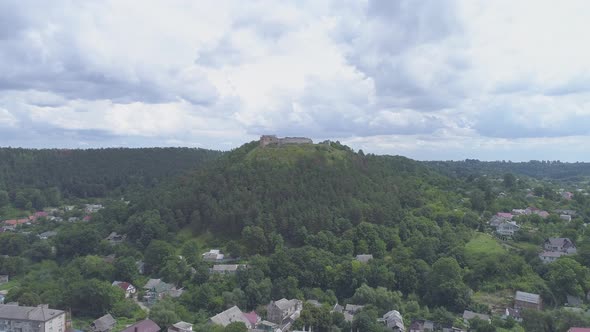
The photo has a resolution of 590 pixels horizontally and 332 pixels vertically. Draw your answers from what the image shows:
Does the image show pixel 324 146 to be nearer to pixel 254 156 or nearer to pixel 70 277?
pixel 254 156

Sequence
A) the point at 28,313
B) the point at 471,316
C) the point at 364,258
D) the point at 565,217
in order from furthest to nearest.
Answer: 1. the point at 565,217
2. the point at 364,258
3. the point at 471,316
4. the point at 28,313

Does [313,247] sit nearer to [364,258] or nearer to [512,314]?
[364,258]

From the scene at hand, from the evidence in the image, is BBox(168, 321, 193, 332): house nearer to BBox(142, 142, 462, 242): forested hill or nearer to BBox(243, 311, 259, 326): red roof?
BBox(243, 311, 259, 326): red roof

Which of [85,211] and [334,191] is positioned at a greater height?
[334,191]

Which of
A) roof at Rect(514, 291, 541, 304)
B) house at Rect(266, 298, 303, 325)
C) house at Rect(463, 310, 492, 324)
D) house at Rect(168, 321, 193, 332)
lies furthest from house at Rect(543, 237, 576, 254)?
house at Rect(168, 321, 193, 332)

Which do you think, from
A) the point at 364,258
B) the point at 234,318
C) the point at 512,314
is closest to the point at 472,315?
the point at 512,314

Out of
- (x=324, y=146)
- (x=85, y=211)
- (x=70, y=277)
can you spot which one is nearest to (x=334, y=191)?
(x=324, y=146)
